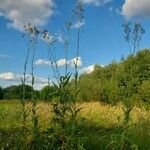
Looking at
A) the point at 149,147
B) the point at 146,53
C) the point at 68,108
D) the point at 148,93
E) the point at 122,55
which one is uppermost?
the point at 146,53

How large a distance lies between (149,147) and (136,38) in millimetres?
2087

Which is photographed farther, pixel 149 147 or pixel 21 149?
pixel 149 147

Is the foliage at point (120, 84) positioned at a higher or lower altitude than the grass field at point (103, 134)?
higher

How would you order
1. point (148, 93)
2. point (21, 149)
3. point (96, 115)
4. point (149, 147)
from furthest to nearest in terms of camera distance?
point (148, 93) → point (96, 115) → point (149, 147) → point (21, 149)

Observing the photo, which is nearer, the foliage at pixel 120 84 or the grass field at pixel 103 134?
the grass field at pixel 103 134

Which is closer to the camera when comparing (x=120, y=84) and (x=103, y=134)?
(x=103, y=134)

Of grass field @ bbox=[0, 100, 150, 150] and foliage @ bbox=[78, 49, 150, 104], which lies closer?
grass field @ bbox=[0, 100, 150, 150]

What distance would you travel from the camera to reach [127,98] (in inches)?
233

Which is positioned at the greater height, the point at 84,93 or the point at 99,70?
the point at 99,70

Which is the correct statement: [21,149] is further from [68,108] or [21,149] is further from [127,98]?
[127,98]

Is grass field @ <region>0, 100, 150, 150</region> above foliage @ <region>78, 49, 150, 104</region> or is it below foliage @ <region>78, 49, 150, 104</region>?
below

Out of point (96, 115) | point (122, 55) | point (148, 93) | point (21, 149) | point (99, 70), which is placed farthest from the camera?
point (99, 70)

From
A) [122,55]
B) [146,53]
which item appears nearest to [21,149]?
[122,55]

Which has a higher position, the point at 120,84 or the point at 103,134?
the point at 120,84
